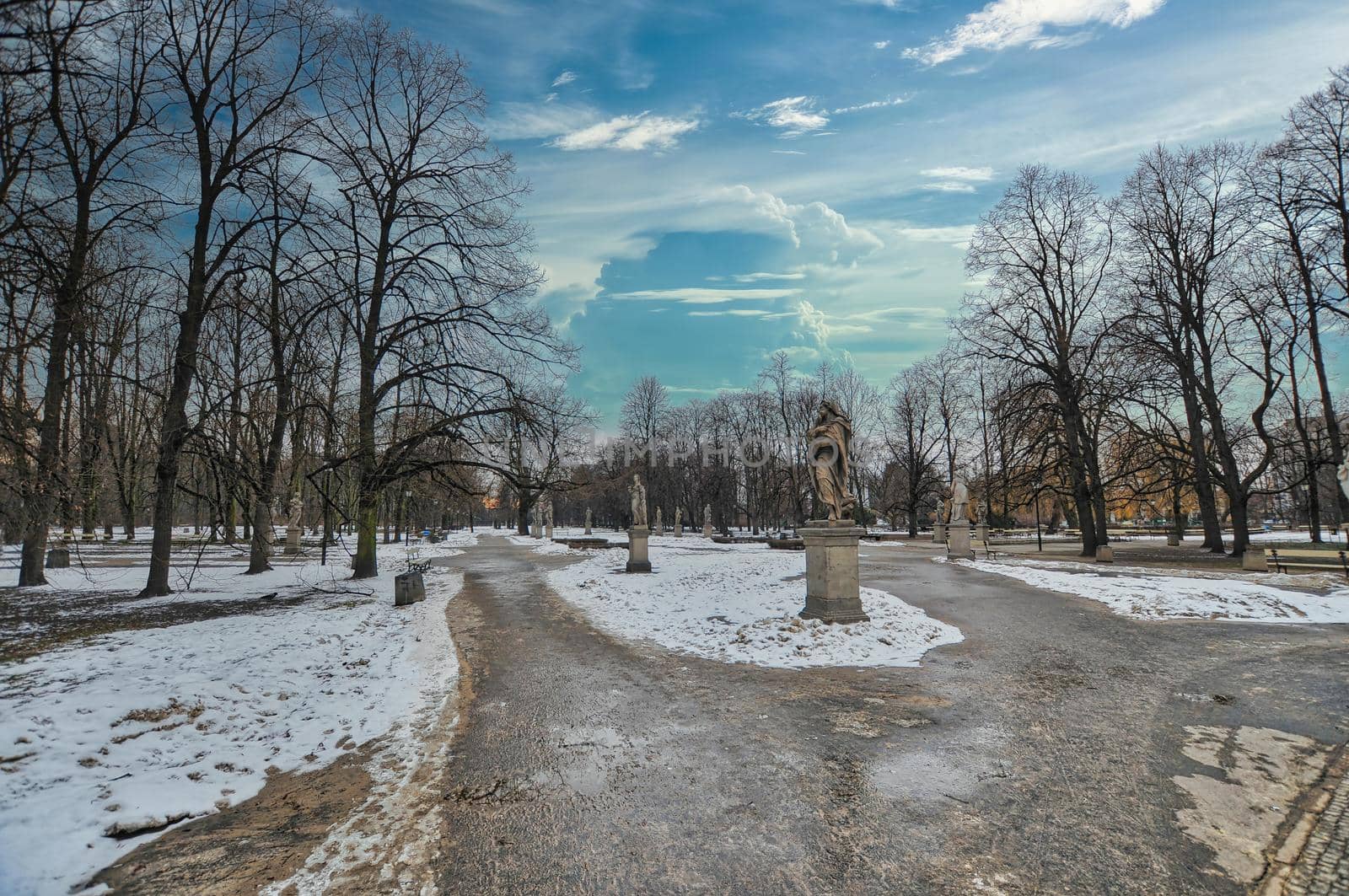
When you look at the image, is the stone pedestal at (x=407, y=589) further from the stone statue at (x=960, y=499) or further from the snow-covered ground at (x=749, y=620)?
the stone statue at (x=960, y=499)

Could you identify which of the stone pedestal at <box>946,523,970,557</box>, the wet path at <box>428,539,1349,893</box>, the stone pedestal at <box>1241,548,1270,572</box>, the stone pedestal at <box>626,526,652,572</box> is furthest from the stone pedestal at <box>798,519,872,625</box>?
the stone pedestal at <box>946,523,970,557</box>

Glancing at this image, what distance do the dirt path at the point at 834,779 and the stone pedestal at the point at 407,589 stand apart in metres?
4.83

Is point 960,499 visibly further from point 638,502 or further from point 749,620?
point 749,620

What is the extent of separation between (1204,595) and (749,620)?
28.0 feet

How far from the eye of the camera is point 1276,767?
405 centimetres

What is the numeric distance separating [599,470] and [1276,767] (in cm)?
5182

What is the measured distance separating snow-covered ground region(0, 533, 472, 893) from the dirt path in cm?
34

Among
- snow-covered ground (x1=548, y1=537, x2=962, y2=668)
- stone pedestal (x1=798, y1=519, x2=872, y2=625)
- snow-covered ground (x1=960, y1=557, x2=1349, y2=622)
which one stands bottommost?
snow-covered ground (x1=960, y1=557, x2=1349, y2=622)

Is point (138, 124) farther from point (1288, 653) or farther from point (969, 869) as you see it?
point (1288, 653)

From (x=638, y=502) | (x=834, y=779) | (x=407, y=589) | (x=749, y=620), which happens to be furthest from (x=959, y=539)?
(x=834, y=779)

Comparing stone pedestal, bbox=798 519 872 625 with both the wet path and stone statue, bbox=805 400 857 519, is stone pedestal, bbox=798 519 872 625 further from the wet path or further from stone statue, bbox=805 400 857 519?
the wet path

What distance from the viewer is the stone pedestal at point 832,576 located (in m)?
9.01

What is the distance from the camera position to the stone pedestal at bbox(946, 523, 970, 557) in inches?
832

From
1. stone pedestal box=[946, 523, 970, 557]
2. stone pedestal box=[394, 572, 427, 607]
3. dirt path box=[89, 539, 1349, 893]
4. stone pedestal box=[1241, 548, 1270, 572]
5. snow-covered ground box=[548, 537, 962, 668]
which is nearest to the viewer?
dirt path box=[89, 539, 1349, 893]
